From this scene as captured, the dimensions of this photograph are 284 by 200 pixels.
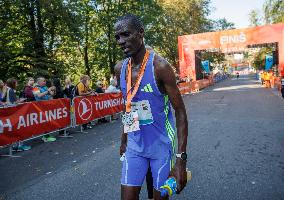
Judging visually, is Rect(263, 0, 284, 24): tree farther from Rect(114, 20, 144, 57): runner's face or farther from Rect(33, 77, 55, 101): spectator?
Rect(114, 20, 144, 57): runner's face

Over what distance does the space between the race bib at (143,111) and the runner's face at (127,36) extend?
396 millimetres

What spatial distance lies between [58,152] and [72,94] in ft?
13.7

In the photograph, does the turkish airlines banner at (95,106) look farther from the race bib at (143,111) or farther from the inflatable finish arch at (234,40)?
the inflatable finish arch at (234,40)

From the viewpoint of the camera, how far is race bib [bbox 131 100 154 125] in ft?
8.79

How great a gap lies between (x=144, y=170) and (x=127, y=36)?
1.06 meters

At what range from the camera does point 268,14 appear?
155ft

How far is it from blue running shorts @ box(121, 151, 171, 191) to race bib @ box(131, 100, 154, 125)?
11.3 inches

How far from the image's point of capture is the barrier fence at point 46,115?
8.09 metres

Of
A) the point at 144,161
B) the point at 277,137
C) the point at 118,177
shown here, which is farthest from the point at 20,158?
the point at 277,137

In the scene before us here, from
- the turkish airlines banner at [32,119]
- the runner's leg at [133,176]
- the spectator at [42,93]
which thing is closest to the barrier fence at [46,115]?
the turkish airlines banner at [32,119]

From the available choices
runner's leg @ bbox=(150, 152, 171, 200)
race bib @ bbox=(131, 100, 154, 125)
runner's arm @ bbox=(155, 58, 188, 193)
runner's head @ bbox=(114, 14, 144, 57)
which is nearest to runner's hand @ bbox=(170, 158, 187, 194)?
runner's arm @ bbox=(155, 58, 188, 193)

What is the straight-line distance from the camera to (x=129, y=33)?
2.59 m

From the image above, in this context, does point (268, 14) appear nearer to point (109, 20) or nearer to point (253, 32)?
point (253, 32)

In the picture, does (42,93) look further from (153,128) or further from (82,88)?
(153,128)
